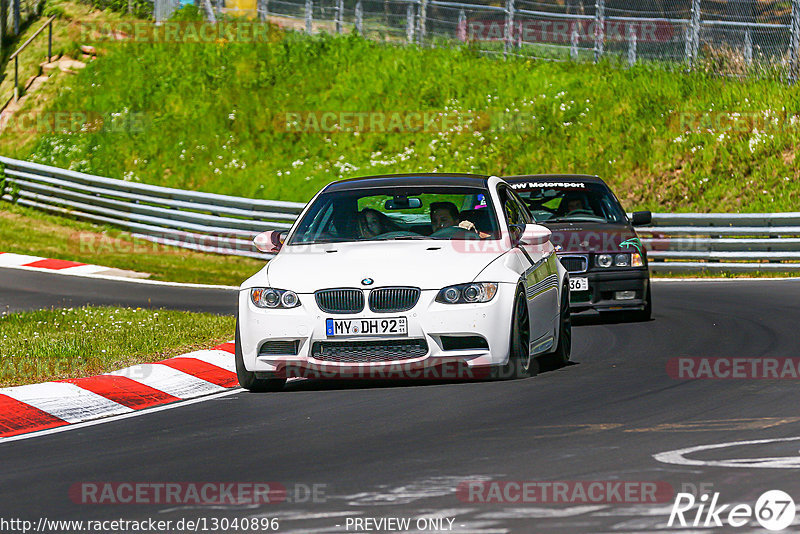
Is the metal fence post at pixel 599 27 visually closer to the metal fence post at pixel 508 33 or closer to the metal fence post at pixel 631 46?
the metal fence post at pixel 631 46

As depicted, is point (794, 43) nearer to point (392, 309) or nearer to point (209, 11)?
point (209, 11)

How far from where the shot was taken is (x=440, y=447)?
752cm

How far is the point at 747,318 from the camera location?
14789mm

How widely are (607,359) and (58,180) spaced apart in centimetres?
1946

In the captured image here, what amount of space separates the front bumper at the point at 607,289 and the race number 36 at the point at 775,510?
323 inches

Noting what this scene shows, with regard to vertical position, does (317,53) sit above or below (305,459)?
above

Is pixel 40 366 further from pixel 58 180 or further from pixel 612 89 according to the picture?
pixel 612 89

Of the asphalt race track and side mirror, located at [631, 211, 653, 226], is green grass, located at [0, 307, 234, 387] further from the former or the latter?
side mirror, located at [631, 211, 653, 226]

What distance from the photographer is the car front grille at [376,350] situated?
30.9ft

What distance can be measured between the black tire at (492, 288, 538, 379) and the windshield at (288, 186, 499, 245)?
0.77 m

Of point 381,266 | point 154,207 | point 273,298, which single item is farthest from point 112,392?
point 154,207

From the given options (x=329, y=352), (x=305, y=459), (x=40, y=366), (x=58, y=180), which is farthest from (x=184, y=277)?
(x=305, y=459)

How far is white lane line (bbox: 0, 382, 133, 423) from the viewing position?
9.36 meters

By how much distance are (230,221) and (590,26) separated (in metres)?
11.6
